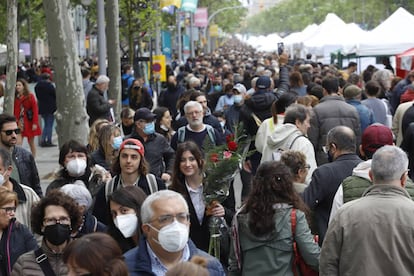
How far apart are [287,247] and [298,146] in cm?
340

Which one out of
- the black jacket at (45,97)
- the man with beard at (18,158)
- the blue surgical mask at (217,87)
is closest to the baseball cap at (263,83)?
the man with beard at (18,158)

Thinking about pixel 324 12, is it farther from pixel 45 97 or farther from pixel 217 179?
pixel 217 179

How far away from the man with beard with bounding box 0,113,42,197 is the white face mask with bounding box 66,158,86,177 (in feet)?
2.28

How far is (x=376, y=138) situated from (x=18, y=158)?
10.8 feet

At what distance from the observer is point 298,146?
9.34m

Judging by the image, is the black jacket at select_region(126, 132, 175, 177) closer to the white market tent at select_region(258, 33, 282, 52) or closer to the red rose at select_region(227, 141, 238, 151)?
the red rose at select_region(227, 141, 238, 151)

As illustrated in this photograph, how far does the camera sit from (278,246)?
6004 mm

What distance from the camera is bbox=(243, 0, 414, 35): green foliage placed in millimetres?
74850

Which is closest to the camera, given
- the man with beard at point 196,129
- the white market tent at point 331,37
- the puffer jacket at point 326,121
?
the man with beard at point 196,129

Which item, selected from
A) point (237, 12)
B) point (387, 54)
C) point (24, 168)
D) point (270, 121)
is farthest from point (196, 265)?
point (237, 12)

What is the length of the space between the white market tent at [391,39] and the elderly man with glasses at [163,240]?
21.5 m

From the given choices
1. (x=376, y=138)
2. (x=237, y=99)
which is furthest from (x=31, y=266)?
(x=237, y=99)

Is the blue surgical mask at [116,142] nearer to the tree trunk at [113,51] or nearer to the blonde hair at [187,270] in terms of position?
the blonde hair at [187,270]

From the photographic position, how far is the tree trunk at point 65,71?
14.3 metres
